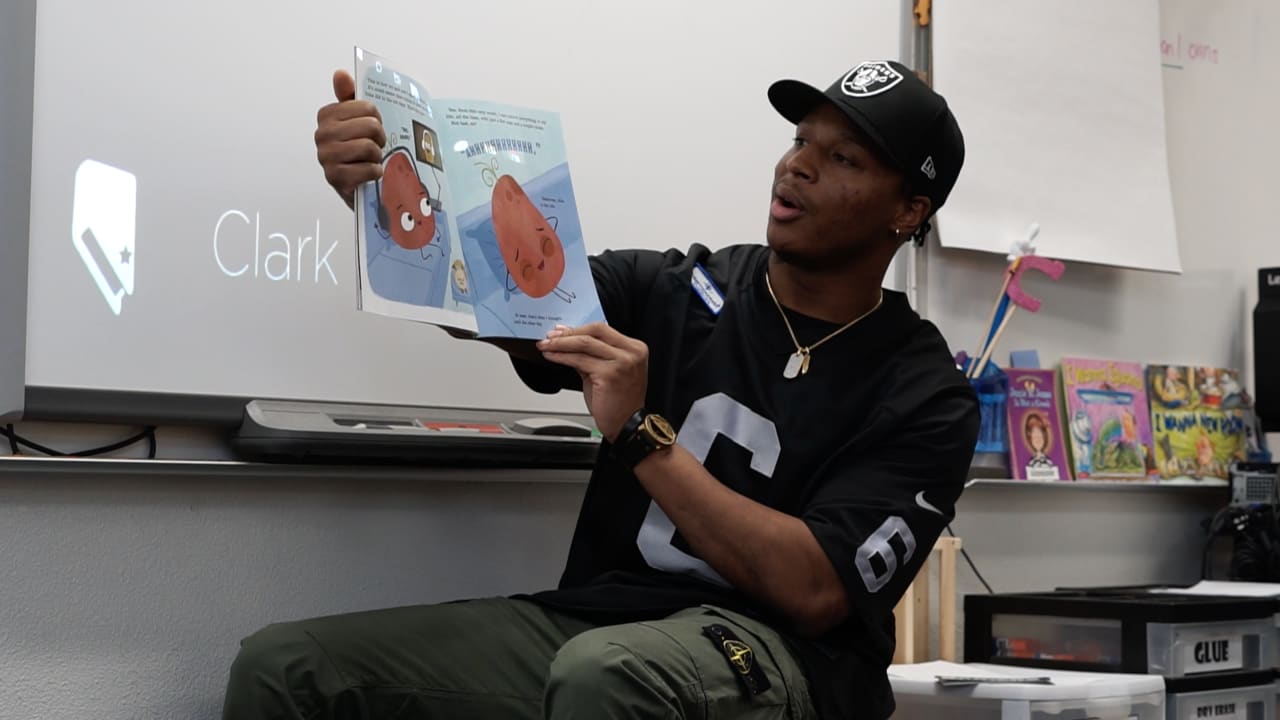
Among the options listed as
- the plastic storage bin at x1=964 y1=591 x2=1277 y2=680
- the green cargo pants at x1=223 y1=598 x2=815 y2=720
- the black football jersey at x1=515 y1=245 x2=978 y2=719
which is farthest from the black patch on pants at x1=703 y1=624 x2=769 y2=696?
the plastic storage bin at x1=964 y1=591 x2=1277 y2=680

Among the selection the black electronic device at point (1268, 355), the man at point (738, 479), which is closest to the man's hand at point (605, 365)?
the man at point (738, 479)

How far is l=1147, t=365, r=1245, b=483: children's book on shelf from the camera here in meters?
2.94

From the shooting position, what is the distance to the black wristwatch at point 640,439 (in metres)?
1.49

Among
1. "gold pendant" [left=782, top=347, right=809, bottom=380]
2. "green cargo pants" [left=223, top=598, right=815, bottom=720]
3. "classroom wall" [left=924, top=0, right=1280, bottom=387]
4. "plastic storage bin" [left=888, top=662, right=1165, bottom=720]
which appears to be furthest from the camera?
"classroom wall" [left=924, top=0, right=1280, bottom=387]

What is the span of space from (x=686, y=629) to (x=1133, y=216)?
187 cm

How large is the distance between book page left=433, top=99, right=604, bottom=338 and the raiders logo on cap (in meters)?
0.39

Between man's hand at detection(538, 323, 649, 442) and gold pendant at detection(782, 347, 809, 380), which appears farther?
gold pendant at detection(782, 347, 809, 380)

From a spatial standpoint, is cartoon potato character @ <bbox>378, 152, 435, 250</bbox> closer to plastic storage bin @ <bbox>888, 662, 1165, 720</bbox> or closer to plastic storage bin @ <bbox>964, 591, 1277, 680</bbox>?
plastic storage bin @ <bbox>888, 662, 1165, 720</bbox>

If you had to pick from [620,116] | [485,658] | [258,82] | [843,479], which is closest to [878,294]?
[843,479]

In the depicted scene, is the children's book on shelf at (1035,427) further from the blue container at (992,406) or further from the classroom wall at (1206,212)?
the classroom wall at (1206,212)

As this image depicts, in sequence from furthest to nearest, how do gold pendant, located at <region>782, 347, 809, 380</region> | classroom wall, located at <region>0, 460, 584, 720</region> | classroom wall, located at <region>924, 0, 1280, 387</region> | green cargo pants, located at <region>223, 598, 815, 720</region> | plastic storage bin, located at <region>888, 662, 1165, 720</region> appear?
classroom wall, located at <region>924, 0, 1280, 387</region>, plastic storage bin, located at <region>888, 662, 1165, 720</region>, gold pendant, located at <region>782, 347, 809, 380</region>, classroom wall, located at <region>0, 460, 584, 720</region>, green cargo pants, located at <region>223, 598, 815, 720</region>

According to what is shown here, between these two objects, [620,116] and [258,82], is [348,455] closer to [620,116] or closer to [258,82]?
[258,82]

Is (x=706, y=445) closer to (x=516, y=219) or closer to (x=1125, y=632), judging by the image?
(x=516, y=219)

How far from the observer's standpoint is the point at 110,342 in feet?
5.24
